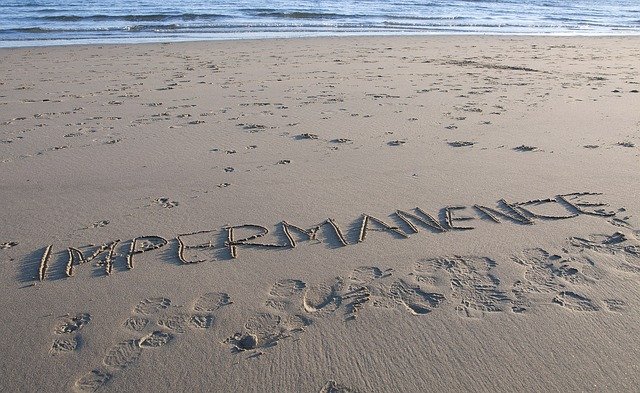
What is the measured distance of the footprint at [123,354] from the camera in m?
1.97

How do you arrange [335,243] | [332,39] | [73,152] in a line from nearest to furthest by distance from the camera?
[335,243] → [73,152] → [332,39]

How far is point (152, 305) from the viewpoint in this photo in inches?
91.3

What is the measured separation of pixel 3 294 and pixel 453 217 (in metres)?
2.27

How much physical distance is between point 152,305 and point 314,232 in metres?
0.98

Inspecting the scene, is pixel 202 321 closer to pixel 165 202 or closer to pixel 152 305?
pixel 152 305

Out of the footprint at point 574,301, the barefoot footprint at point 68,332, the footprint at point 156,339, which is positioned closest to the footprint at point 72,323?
the barefoot footprint at point 68,332

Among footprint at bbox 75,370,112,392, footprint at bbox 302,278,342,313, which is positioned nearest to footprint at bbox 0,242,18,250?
footprint at bbox 75,370,112,392

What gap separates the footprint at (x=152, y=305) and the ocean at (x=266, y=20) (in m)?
11.7

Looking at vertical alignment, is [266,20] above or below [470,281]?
below

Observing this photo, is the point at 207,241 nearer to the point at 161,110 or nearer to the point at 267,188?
the point at 267,188

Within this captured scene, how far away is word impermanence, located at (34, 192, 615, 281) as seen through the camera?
107 inches

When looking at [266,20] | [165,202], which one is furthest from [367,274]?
[266,20]

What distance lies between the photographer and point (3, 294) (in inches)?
94.7

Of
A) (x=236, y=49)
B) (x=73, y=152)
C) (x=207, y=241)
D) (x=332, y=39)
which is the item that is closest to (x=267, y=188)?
(x=207, y=241)
